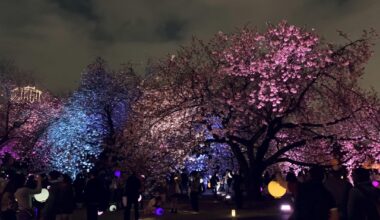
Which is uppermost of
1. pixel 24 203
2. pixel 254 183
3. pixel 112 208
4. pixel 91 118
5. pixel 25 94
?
pixel 25 94

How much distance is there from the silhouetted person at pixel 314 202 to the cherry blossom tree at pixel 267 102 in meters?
17.7

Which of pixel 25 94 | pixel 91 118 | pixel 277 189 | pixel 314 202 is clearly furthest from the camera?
pixel 25 94

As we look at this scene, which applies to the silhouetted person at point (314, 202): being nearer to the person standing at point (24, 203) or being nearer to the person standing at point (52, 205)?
the person standing at point (52, 205)

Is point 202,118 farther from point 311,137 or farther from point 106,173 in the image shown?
point 106,173

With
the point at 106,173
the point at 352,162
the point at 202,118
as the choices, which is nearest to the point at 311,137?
the point at 352,162

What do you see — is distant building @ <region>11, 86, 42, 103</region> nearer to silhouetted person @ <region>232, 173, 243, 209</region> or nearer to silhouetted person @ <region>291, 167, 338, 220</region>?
silhouetted person @ <region>232, 173, 243, 209</region>

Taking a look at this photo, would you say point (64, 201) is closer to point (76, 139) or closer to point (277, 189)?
point (277, 189)

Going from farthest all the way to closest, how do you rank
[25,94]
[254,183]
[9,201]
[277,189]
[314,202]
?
[25,94]
[254,183]
[277,189]
[9,201]
[314,202]

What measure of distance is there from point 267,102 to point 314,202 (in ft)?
60.9

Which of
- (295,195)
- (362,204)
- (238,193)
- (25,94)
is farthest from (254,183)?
(25,94)

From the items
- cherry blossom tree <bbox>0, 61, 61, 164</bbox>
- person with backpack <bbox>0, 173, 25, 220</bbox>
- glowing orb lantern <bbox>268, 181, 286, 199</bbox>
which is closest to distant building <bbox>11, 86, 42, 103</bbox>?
cherry blossom tree <bbox>0, 61, 61, 164</bbox>

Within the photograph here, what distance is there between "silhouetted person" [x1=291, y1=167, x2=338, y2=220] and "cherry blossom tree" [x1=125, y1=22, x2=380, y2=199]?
58.1 ft

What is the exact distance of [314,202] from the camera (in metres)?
7.23

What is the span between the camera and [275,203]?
2677 centimetres
